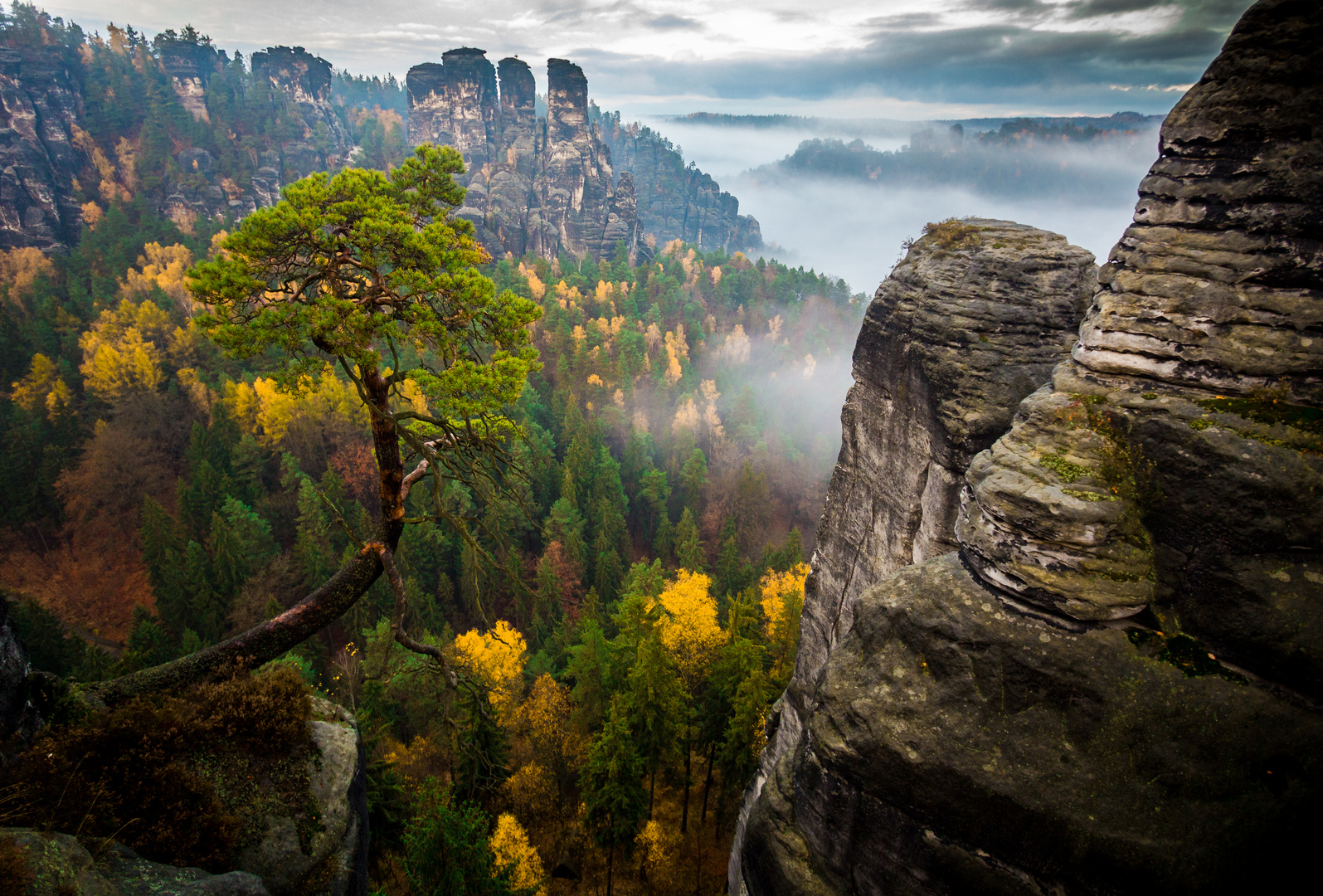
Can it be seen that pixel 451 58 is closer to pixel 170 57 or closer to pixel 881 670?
pixel 170 57

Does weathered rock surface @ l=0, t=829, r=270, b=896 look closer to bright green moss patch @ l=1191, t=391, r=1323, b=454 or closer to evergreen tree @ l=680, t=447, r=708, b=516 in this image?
bright green moss patch @ l=1191, t=391, r=1323, b=454

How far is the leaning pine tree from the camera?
8.41 m

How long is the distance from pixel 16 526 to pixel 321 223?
57.0 metres

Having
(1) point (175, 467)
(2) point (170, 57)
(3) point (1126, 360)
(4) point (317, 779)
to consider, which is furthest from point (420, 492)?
(2) point (170, 57)

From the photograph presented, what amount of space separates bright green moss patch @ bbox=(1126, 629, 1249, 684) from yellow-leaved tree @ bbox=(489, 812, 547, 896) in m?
19.5

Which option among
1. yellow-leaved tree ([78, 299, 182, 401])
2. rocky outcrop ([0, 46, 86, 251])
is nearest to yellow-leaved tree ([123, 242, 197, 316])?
yellow-leaved tree ([78, 299, 182, 401])

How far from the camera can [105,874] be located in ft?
21.4

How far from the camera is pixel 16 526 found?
143 feet

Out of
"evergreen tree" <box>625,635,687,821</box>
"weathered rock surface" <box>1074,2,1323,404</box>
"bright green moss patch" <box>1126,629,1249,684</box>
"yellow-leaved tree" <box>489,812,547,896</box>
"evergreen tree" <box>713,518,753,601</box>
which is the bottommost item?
"evergreen tree" <box>713,518,753,601</box>

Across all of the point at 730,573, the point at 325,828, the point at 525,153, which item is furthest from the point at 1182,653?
the point at 525,153

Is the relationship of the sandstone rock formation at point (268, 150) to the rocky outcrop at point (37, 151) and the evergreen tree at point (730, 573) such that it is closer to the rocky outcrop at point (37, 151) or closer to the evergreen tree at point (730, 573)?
the rocky outcrop at point (37, 151)

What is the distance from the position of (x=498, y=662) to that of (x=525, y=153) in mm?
132136

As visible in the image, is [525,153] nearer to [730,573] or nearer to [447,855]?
[730,573]

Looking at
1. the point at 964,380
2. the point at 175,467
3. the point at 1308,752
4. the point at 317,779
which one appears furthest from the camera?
the point at 175,467
